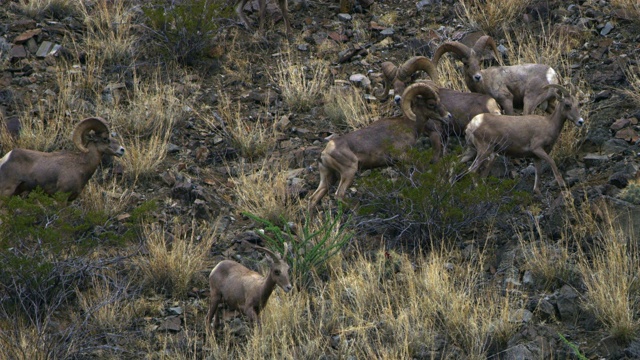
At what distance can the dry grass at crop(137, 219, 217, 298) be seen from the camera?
11.1m

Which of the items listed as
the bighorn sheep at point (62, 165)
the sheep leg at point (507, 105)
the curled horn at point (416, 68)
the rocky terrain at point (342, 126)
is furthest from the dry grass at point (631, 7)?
the bighorn sheep at point (62, 165)

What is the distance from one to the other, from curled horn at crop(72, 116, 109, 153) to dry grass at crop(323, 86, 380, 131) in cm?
328

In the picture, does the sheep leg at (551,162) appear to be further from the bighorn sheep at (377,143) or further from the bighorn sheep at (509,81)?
the bighorn sheep at (377,143)

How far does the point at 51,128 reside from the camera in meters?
13.7

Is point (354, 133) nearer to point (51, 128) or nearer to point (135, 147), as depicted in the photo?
point (135, 147)

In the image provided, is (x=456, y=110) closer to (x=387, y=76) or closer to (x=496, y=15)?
(x=387, y=76)

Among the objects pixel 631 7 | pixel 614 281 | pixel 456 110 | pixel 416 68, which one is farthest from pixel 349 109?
pixel 614 281

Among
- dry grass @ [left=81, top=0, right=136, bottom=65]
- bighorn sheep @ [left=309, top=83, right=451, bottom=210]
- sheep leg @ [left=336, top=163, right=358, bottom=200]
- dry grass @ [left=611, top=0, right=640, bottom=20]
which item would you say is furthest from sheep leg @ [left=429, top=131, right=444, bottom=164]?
dry grass @ [left=81, top=0, right=136, bottom=65]

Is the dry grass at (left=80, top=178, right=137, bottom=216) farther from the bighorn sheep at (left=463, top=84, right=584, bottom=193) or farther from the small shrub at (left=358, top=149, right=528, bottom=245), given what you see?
the bighorn sheep at (left=463, top=84, right=584, bottom=193)

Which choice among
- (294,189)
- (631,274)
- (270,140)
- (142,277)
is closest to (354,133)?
(294,189)

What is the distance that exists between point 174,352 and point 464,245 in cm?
332

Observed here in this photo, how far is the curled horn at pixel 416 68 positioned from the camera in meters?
13.6

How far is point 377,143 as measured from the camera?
12328 mm

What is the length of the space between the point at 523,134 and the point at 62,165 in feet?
16.2
